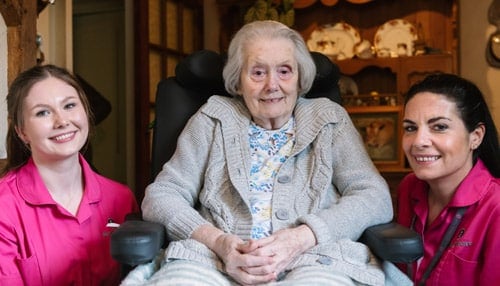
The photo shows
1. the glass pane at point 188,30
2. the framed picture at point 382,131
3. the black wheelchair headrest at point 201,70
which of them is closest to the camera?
the black wheelchair headrest at point 201,70

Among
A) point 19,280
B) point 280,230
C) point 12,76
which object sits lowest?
point 19,280

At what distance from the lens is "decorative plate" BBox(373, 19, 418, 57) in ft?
10.9

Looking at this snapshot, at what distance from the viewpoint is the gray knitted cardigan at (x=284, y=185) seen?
1.44 meters

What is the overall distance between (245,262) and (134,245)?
26 centimetres

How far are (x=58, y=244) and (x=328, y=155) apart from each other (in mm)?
817

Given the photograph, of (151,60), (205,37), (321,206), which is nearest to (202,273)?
(321,206)

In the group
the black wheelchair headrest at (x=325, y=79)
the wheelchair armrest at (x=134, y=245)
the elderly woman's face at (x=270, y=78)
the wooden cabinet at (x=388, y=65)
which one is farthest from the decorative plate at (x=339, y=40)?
the wheelchair armrest at (x=134, y=245)

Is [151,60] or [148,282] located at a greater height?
[151,60]

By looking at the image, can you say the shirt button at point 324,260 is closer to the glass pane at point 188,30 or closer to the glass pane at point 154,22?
the glass pane at point 154,22

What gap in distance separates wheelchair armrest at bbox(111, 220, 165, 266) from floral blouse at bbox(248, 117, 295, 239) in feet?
1.07

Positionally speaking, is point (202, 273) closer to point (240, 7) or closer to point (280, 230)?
point (280, 230)

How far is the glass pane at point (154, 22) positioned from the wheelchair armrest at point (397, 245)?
92.1 inches

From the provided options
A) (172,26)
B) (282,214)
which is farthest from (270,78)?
(172,26)

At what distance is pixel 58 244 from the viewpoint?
155 centimetres
